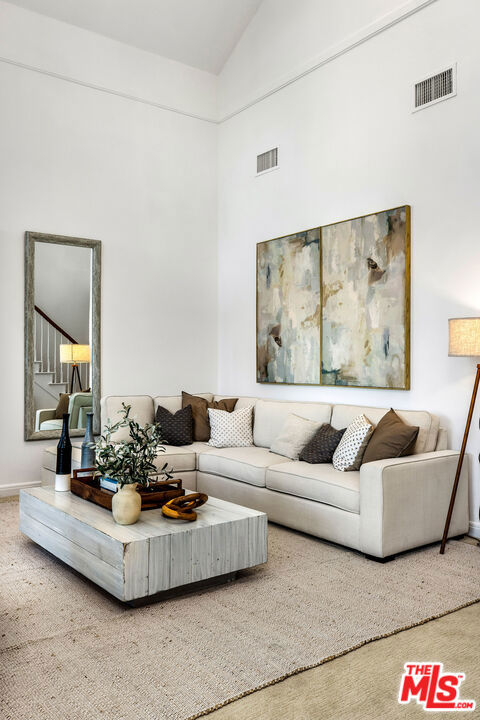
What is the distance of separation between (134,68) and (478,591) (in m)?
5.56

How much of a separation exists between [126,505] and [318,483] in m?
1.37

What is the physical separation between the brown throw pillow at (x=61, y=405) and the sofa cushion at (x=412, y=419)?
2494 millimetres

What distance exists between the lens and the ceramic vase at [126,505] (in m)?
3.08

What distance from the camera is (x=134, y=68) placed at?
610 cm

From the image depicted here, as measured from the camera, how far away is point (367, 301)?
4.86 m

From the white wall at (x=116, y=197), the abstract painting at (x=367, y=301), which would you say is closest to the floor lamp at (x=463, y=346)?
the abstract painting at (x=367, y=301)

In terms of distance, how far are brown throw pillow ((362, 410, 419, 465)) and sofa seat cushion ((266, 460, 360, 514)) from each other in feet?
0.63

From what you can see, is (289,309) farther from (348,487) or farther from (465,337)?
(348,487)

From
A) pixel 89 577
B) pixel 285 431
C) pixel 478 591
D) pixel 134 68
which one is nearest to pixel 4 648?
pixel 89 577

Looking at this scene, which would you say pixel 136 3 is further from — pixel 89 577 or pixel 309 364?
pixel 89 577

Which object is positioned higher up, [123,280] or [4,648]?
[123,280]

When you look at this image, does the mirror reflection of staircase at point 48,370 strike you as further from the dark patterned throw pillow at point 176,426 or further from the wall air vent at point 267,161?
the wall air vent at point 267,161

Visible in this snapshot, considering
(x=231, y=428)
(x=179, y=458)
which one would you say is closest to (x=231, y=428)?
(x=231, y=428)

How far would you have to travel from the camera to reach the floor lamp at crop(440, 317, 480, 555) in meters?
3.66
